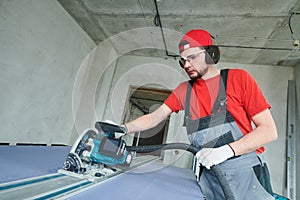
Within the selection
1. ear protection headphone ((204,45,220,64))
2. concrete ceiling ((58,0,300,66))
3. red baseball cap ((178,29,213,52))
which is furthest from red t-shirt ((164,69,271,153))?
concrete ceiling ((58,0,300,66))

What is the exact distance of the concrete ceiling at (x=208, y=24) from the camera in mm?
2674

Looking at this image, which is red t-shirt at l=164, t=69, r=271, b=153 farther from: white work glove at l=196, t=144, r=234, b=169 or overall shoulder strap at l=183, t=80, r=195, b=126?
white work glove at l=196, t=144, r=234, b=169

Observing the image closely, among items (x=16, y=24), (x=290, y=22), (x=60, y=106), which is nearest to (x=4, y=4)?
(x=16, y=24)

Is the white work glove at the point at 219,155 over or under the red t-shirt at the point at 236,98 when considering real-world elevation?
under

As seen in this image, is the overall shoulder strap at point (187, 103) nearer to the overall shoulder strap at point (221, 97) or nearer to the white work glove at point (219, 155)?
the overall shoulder strap at point (221, 97)

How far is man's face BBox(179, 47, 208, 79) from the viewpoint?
1274mm

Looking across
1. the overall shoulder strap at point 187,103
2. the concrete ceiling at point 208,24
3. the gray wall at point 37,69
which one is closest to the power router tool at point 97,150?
the overall shoulder strap at point 187,103

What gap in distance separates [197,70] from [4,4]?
2.49m

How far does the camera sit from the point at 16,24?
242 centimetres

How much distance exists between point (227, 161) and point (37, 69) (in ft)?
9.80

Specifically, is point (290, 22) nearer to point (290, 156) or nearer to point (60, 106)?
point (290, 156)

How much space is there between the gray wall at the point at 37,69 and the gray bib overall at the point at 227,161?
2503mm

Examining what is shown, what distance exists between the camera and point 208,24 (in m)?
3.08

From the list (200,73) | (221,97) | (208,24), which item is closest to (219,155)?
(221,97)
